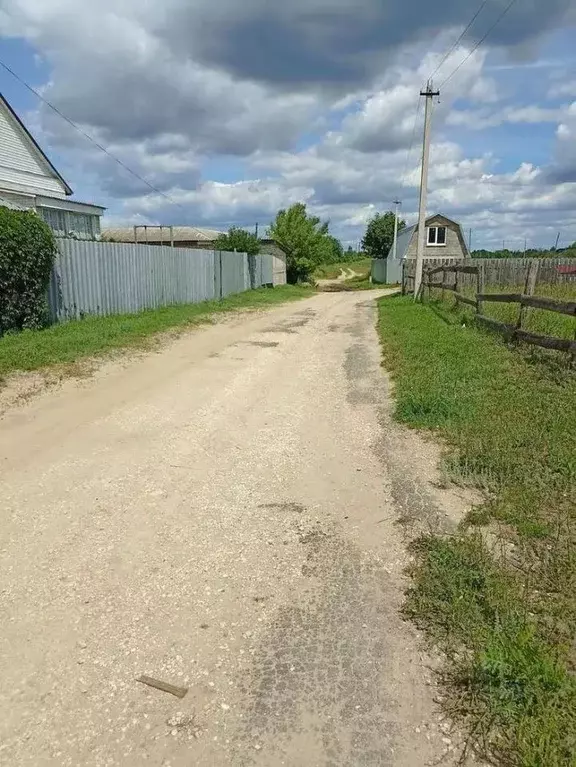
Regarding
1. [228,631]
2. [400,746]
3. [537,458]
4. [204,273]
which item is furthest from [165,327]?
[400,746]

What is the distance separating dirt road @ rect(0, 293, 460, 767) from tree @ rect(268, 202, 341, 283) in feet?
121

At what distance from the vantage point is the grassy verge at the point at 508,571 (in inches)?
91.5

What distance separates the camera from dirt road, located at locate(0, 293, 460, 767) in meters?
2.32

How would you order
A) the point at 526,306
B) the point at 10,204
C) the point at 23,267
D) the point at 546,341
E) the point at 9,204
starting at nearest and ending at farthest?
the point at 546,341, the point at 526,306, the point at 23,267, the point at 10,204, the point at 9,204

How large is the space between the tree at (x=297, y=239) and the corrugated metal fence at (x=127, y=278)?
18.3 metres

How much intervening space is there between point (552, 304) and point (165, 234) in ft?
131

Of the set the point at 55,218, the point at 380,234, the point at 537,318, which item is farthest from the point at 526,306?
the point at 380,234

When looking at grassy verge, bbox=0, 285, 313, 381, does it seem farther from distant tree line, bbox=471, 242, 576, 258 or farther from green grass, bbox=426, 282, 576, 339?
distant tree line, bbox=471, 242, 576, 258

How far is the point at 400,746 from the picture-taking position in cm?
227

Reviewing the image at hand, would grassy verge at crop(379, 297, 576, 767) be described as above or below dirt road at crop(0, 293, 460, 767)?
above

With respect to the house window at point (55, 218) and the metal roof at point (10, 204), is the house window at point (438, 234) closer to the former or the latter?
the house window at point (55, 218)

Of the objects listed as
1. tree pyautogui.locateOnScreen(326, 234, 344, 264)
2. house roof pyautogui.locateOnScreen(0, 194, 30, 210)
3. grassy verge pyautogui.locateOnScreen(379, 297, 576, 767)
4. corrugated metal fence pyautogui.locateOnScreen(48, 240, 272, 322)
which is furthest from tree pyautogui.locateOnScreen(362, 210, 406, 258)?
grassy verge pyautogui.locateOnScreen(379, 297, 576, 767)

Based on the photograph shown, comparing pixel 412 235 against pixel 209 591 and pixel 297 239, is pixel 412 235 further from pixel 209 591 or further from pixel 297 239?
pixel 209 591

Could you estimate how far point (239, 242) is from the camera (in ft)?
102
